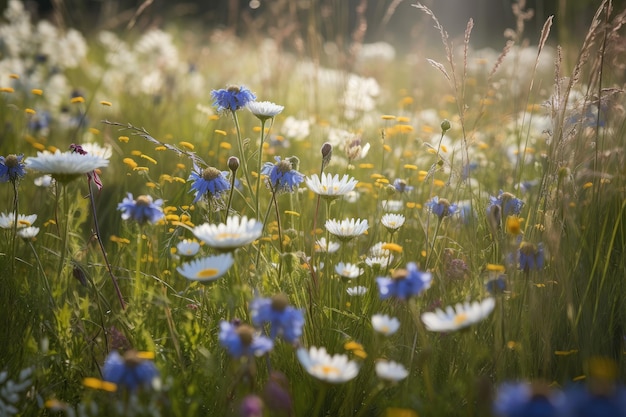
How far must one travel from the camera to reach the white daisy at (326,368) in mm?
1104

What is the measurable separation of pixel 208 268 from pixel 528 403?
2.43ft

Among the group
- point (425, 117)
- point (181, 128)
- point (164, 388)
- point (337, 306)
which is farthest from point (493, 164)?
point (164, 388)

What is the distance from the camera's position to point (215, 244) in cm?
127

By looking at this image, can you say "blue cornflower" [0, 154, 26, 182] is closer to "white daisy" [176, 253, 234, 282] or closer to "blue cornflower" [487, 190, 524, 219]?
"white daisy" [176, 253, 234, 282]

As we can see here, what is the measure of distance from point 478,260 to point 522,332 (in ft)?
1.17

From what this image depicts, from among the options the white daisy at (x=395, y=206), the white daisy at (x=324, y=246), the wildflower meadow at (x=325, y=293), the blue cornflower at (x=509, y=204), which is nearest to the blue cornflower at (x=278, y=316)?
the wildflower meadow at (x=325, y=293)

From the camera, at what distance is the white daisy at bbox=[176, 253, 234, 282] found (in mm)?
1293

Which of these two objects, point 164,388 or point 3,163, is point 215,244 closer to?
point 164,388

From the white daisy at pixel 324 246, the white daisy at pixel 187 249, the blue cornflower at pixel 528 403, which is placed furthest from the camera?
the white daisy at pixel 324 246

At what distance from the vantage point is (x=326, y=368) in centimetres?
114

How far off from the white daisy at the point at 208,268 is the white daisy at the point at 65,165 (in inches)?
10.9

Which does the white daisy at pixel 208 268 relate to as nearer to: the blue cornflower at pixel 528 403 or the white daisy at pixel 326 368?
the white daisy at pixel 326 368

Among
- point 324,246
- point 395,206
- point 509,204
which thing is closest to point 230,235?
point 324,246

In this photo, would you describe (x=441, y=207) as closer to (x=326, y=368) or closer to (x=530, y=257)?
(x=530, y=257)
